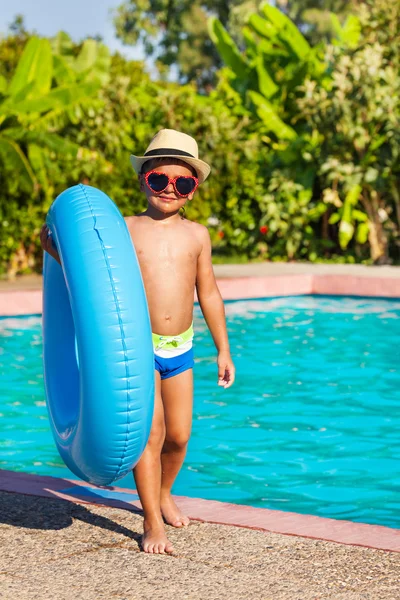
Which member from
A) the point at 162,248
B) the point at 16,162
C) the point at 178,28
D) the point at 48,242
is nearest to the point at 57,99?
the point at 16,162

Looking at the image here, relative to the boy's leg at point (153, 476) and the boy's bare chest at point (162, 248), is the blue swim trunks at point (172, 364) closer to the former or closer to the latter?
the boy's leg at point (153, 476)

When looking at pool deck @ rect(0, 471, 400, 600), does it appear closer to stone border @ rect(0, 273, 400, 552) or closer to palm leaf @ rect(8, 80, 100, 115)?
stone border @ rect(0, 273, 400, 552)

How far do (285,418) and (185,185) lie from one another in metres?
4.40

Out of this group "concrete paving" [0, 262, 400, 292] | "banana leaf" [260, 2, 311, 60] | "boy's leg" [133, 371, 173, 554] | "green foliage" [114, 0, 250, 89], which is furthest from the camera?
"green foliage" [114, 0, 250, 89]

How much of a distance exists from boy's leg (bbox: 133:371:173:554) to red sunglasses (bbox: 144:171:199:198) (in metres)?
0.75

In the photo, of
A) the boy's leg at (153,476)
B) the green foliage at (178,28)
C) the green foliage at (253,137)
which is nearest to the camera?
the boy's leg at (153,476)

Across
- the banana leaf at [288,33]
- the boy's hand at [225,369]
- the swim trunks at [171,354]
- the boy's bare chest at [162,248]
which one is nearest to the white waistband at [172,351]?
the swim trunks at [171,354]

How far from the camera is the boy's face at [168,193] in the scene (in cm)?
433

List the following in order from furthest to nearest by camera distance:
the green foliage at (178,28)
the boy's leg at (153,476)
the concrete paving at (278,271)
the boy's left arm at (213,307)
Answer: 1. the green foliage at (178,28)
2. the concrete paving at (278,271)
3. the boy's left arm at (213,307)
4. the boy's leg at (153,476)

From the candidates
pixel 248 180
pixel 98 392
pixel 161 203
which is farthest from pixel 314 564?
pixel 248 180

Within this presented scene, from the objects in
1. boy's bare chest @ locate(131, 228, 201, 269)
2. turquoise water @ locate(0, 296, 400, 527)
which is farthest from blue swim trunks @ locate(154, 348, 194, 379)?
turquoise water @ locate(0, 296, 400, 527)

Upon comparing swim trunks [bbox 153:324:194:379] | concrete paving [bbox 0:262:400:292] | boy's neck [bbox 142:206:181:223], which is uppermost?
boy's neck [bbox 142:206:181:223]

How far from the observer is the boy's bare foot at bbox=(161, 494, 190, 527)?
4.40m

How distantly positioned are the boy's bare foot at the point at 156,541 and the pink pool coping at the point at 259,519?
16.1 inches
